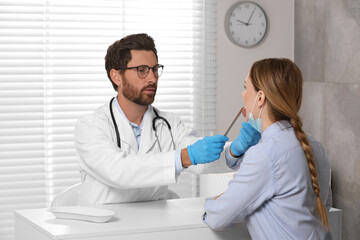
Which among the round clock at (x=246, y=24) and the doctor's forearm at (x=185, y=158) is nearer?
the doctor's forearm at (x=185, y=158)

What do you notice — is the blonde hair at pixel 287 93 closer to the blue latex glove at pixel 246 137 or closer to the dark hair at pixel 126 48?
the blue latex glove at pixel 246 137

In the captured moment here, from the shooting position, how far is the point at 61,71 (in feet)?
12.2

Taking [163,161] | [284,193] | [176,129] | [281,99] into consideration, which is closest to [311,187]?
[284,193]

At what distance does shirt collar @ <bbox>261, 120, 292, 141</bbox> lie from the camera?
1863 millimetres

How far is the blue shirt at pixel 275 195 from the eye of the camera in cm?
177

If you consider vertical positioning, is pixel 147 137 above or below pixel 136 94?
below

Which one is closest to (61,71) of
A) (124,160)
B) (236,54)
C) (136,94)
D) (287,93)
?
(236,54)

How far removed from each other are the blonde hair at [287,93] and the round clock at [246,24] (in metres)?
2.16

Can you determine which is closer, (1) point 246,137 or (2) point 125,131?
(1) point 246,137

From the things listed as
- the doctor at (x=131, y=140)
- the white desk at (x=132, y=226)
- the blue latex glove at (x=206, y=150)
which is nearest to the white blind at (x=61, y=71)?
the doctor at (x=131, y=140)

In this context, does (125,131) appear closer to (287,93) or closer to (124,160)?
(124,160)

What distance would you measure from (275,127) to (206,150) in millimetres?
294

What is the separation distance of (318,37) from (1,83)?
2097mm

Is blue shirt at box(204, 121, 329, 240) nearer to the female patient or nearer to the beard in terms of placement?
the female patient
